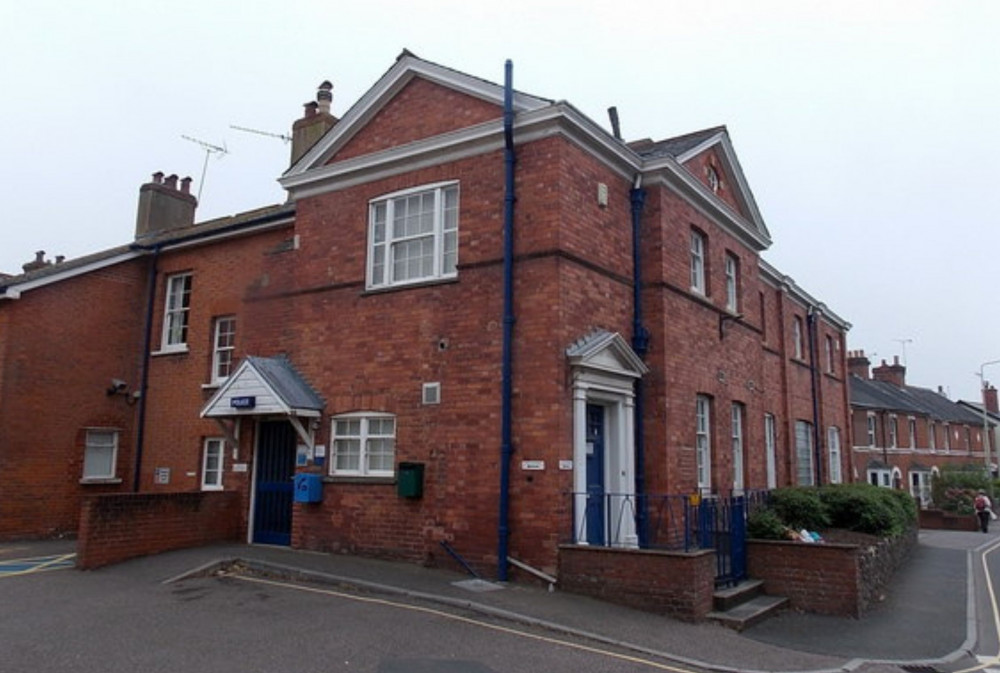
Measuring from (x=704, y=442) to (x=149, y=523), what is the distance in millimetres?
9734

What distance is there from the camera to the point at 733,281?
17.2 meters

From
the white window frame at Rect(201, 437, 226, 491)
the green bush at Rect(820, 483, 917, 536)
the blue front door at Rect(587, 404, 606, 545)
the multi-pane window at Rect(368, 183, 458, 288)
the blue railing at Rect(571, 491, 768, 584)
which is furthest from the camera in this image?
the white window frame at Rect(201, 437, 226, 491)

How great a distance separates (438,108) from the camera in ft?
43.3

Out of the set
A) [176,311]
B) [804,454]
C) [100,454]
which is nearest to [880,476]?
[804,454]

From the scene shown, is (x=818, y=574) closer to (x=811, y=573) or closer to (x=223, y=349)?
(x=811, y=573)

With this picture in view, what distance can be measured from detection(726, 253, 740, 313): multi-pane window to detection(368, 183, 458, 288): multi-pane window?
22.6ft

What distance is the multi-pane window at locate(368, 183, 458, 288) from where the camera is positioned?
A: 12.8 metres

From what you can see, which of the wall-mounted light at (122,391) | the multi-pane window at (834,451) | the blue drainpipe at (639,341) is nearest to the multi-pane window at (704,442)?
the blue drainpipe at (639,341)

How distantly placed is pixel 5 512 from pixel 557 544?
11.5m

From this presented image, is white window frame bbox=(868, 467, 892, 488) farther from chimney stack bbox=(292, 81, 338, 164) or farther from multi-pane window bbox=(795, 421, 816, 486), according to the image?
chimney stack bbox=(292, 81, 338, 164)

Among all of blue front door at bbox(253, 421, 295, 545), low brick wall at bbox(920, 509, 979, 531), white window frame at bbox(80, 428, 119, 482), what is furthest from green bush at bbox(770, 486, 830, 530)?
low brick wall at bbox(920, 509, 979, 531)

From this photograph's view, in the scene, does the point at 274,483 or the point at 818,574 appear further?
the point at 274,483

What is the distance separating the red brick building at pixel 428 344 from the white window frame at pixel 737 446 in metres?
0.10

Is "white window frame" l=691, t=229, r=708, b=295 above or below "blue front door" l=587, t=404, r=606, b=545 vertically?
above
